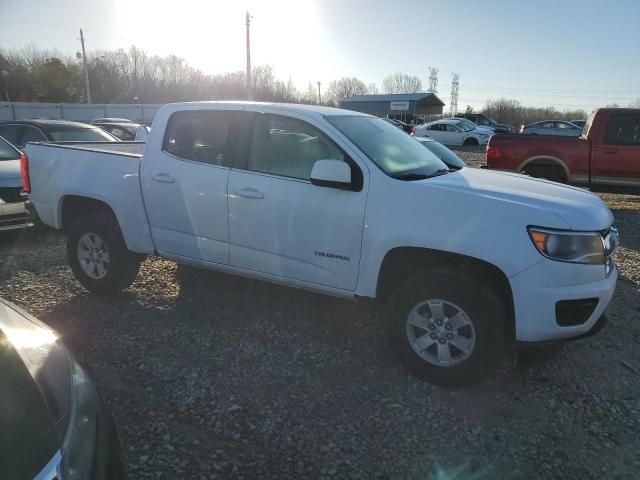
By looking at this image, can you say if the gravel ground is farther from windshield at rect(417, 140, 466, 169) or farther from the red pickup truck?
the red pickup truck

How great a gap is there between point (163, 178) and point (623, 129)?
27.0 feet

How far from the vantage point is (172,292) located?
200 inches

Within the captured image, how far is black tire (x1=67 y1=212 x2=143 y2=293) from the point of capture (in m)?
4.70

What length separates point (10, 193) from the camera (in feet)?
23.6

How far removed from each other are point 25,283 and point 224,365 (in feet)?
9.79

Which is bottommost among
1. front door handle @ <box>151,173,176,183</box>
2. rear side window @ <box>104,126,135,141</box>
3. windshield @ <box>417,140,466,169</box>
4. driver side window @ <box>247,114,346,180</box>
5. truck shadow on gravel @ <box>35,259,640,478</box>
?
truck shadow on gravel @ <box>35,259,640,478</box>

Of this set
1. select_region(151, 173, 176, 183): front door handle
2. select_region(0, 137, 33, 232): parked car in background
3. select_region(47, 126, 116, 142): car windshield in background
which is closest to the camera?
select_region(151, 173, 176, 183): front door handle

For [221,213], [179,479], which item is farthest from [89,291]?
[179,479]

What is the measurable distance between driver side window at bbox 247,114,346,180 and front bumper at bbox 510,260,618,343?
152cm

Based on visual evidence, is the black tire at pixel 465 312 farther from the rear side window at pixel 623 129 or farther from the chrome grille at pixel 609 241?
the rear side window at pixel 623 129

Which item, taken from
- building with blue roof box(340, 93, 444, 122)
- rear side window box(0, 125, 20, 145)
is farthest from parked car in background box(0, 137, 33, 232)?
building with blue roof box(340, 93, 444, 122)

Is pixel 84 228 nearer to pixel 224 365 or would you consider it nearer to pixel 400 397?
pixel 224 365

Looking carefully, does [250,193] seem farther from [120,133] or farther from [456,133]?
[456,133]

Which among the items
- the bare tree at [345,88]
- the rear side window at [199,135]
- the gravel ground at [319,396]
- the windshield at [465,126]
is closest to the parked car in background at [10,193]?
the gravel ground at [319,396]
